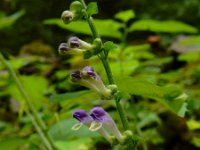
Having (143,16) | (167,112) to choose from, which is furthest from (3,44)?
(167,112)

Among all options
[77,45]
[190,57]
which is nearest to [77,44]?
[77,45]

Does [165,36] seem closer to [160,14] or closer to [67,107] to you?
[160,14]

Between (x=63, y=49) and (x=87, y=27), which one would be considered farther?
(x=87, y=27)

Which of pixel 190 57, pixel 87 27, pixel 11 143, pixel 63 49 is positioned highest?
pixel 63 49

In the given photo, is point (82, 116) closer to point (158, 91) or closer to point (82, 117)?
point (82, 117)

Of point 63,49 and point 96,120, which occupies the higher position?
point 63,49

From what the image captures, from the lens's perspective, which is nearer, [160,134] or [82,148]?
[82,148]

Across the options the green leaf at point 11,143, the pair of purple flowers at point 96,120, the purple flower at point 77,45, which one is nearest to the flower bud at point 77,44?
the purple flower at point 77,45

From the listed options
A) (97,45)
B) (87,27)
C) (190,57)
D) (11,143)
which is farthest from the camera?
(190,57)

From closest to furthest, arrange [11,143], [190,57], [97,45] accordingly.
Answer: [97,45] → [11,143] → [190,57]
